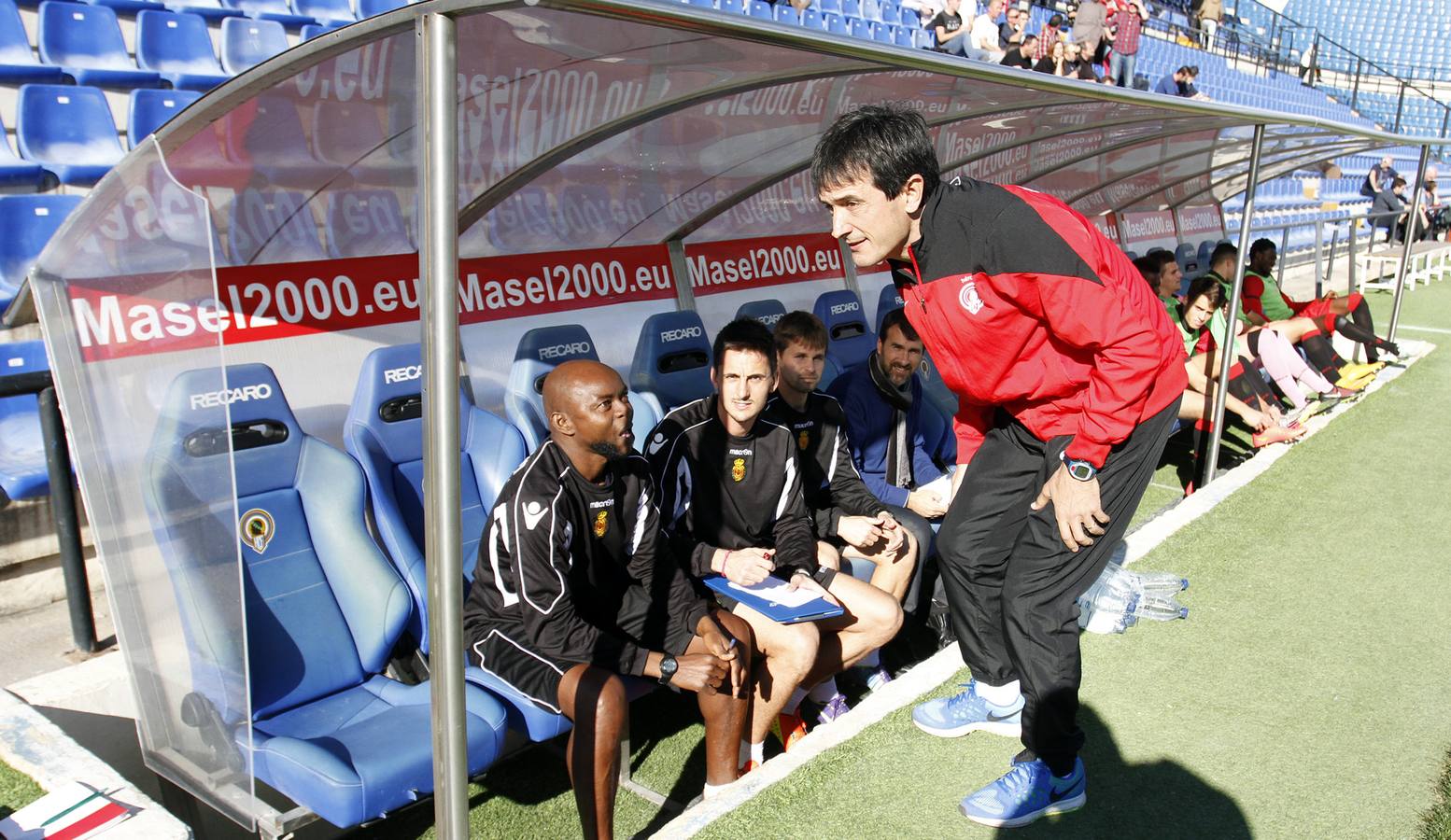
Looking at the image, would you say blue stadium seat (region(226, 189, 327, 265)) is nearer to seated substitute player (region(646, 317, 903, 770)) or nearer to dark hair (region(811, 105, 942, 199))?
seated substitute player (region(646, 317, 903, 770))

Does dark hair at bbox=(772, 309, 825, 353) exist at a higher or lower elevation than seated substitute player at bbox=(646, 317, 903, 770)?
higher

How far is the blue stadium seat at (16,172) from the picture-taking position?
4.88 metres

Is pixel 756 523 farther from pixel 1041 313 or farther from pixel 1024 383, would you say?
pixel 1041 313

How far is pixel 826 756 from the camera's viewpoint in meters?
2.82

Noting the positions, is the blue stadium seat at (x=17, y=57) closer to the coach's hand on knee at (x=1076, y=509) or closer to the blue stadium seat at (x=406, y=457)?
the blue stadium seat at (x=406, y=457)

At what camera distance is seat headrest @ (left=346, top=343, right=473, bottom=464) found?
3330 mm

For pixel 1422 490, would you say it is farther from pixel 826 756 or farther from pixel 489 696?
pixel 489 696

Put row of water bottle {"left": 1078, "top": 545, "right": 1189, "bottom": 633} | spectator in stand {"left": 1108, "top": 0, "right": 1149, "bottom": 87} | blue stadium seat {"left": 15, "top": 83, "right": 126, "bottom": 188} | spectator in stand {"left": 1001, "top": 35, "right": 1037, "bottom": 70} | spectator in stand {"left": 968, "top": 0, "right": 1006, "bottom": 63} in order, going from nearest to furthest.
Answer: row of water bottle {"left": 1078, "top": 545, "right": 1189, "bottom": 633}, blue stadium seat {"left": 15, "top": 83, "right": 126, "bottom": 188}, spectator in stand {"left": 1001, "top": 35, "right": 1037, "bottom": 70}, spectator in stand {"left": 968, "top": 0, "right": 1006, "bottom": 63}, spectator in stand {"left": 1108, "top": 0, "right": 1149, "bottom": 87}

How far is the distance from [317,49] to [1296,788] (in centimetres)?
300

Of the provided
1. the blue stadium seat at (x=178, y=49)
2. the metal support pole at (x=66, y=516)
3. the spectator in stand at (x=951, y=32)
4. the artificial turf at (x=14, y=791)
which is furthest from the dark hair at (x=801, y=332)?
the spectator in stand at (x=951, y=32)

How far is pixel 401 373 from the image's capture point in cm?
338

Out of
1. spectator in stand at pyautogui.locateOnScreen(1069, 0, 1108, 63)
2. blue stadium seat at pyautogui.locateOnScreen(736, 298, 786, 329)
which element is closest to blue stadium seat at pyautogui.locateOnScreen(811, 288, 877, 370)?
blue stadium seat at pyautogui.locateOnScreen(736, 298, 786, 329)

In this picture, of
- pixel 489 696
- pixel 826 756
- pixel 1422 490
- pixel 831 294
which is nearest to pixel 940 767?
pixel 826 756

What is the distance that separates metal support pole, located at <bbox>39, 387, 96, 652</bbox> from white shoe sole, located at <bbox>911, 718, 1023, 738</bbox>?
9.19 feet
